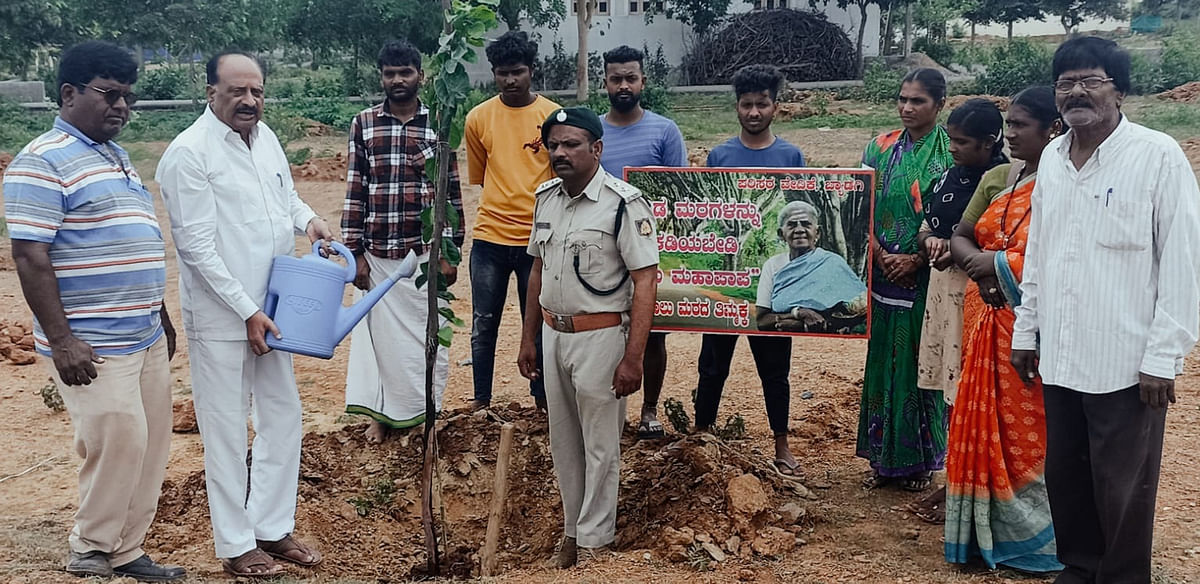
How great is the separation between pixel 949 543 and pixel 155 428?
3.06 metres

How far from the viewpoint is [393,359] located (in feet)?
17.8

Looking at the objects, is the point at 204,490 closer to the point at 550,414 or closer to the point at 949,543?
the point at 550,414

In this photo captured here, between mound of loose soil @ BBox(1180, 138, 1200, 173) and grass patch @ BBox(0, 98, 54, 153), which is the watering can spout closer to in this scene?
mound of loose soil @ BBox(1180, 138, 1200, 173)

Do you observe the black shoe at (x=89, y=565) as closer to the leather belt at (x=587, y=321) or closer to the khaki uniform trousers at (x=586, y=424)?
the khaki uniform trousers at (x=586, y=424)

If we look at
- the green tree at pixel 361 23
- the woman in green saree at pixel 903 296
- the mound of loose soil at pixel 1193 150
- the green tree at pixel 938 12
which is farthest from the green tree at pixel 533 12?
the woman in green saree at pixel 903 296

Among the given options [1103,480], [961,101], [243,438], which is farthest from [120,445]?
[961,101]

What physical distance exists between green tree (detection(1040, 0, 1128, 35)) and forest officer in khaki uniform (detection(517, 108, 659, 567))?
83.5ft

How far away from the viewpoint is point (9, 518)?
4.84 m

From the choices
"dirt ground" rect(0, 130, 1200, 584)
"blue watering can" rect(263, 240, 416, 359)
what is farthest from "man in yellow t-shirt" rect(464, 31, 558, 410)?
"blue watering can" rect(263, 240, 416, 359)

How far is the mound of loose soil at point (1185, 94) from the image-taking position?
17.6 metres

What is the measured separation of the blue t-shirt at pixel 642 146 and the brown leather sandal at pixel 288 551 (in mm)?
2260

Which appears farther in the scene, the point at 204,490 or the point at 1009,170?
the point at 204,490

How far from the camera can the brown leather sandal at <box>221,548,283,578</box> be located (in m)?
4.05

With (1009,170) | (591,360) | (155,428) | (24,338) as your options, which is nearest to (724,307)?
(591,360)
